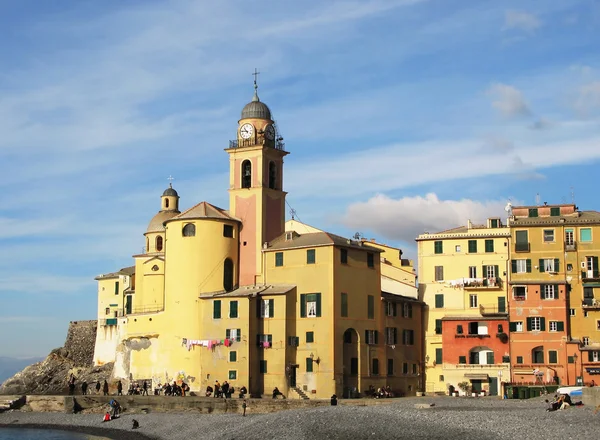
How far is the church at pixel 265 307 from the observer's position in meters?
69.1

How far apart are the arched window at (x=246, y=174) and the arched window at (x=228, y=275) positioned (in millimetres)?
6142

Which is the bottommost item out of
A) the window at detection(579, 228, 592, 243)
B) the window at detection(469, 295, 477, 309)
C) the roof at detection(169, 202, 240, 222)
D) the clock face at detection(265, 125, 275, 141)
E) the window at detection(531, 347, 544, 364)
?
the window at detection(531, 347, 544, 364)

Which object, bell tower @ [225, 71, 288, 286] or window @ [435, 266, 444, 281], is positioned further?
window @ [435, 266, 444, 281]

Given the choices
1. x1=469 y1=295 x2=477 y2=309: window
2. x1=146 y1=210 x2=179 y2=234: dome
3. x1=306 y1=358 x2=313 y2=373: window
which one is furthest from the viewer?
x1=146 y1=210 x2=179 y2=234: dome

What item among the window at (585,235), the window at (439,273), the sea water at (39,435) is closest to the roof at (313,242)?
the window at (439,273)

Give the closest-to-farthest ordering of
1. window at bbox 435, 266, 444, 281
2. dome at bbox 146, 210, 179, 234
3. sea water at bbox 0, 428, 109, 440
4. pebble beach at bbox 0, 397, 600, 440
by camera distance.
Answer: pebble beach at bbox 0, 397, 600, 440 → sea water at bbox 0, 428, 109, 440 → window at bbox 435, 266, 444, 281 → dome at bbox 146, 210, 179, 234

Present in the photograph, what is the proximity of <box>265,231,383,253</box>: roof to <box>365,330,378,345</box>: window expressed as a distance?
19.1ft


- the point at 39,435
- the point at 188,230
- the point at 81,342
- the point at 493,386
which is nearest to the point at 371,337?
→ the point at 493,386

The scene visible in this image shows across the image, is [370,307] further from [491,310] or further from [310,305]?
[491,310]

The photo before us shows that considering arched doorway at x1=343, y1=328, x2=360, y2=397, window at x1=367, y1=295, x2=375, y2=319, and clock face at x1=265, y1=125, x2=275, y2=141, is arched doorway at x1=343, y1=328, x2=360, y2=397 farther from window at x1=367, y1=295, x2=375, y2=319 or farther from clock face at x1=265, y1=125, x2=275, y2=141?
clock face at x1=265, y1=125, x2=275, y2=141

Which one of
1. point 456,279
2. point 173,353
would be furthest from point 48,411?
point 456,279

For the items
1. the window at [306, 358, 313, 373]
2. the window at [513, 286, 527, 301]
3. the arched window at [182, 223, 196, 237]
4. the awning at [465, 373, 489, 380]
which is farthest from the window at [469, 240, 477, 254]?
the arched window at [182, 223, 196, 237]

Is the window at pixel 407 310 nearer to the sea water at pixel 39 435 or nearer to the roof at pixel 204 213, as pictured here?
the roof at pixel 204 213

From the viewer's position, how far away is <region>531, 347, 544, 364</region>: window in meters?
73.8
